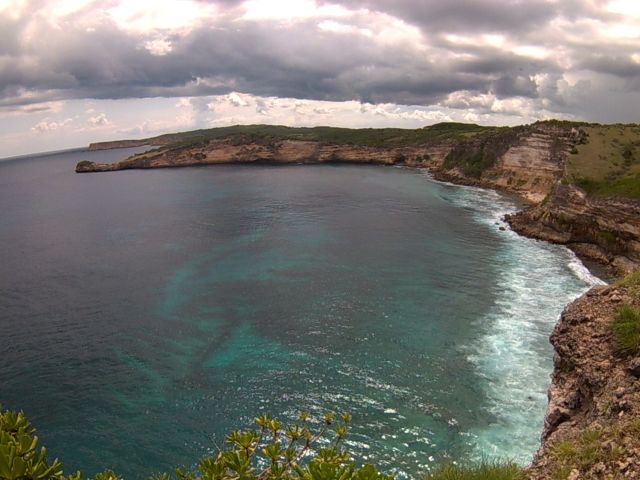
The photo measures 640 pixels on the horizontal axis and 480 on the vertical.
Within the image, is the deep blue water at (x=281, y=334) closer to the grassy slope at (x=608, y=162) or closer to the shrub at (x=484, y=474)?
the shrub at (x=484, y=474)

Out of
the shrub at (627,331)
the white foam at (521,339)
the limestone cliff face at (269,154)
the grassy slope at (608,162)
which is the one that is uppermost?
the limestone cliff face at (269,154)

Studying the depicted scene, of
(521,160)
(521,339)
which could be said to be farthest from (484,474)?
(521,160)

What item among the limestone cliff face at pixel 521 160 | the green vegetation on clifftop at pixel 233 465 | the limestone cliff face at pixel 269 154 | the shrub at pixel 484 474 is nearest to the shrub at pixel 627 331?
the shrub at pixel 484 474

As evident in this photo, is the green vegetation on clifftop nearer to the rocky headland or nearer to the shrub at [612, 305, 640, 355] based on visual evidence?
the rocky headland

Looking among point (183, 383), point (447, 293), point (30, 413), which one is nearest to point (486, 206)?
point (447, 293)

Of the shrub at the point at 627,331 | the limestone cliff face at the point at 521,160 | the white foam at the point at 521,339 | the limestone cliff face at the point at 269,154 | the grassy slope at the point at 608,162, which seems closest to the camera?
the shrub at the point at 627,331

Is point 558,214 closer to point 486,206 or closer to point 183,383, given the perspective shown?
point 486,206

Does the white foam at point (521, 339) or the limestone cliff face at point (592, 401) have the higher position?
the limestone cliff face at point (592, 401)
